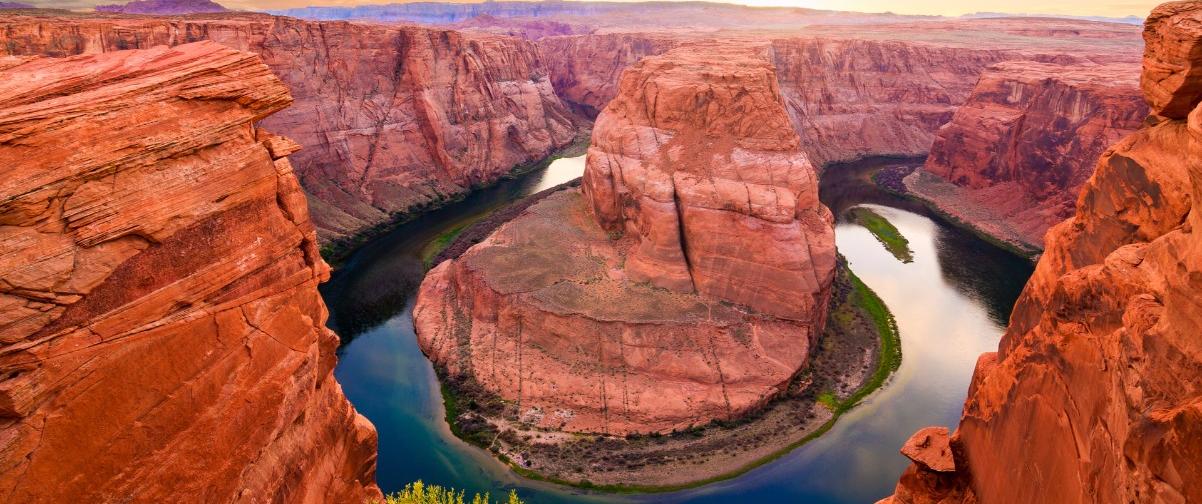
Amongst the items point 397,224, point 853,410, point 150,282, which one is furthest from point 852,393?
point 397,224

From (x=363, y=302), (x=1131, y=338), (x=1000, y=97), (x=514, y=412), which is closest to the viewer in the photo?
(x=1131, y=338)

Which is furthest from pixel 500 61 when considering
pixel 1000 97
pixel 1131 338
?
pixel 1131 338

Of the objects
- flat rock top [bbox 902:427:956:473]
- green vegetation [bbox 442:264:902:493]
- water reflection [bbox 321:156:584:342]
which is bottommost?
water reflection [bbox 321:156:584:342]

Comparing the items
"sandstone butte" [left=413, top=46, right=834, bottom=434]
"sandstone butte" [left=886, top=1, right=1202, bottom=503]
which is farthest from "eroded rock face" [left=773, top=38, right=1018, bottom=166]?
"sandstone butte" [left=886, top=1, right=1202, bottom=503]

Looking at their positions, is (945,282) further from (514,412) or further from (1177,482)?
(1177,482)

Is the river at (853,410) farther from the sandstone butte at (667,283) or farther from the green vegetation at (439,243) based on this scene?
the sandstone butte at (667,283)

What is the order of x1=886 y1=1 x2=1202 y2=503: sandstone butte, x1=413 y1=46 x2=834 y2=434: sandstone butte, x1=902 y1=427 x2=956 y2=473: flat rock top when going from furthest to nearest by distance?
x1=413 y1=46 x2=834 y2=434: sandstone butte < x1=902 y1=427 x2=956 y2=473: flat rock top < x1=886 y1=1 x2=1202 y2=503: sandstone butte

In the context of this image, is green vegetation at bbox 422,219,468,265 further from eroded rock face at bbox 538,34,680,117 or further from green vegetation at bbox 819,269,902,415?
eroded rock face at bbox 538,34,680,117
